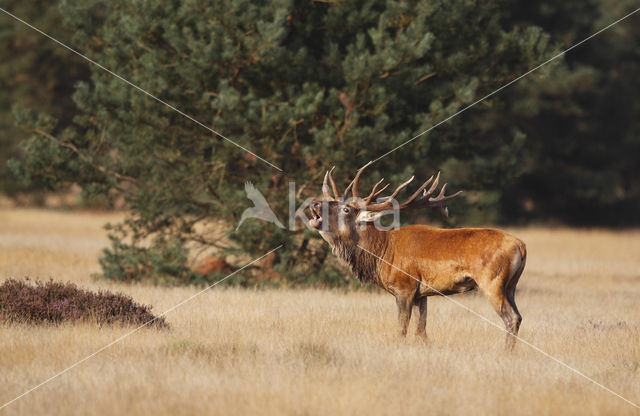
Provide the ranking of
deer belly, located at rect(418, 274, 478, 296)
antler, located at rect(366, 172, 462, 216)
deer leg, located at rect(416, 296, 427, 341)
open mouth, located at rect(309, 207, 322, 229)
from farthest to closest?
antler, located at rect(366, 172, 462, 216) < open mouth, located at rect(309, 207, 322, 229) < deer leg, located at rect(416, 296, 427, 341) < deer belly, located at rect(418, 274, 478, 296)

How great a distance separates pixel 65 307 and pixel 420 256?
4.35 meters

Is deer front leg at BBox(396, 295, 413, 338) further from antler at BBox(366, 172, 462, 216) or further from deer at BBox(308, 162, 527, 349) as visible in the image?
antler at BBox(366, 172, 462, 216)

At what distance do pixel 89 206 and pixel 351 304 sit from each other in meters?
26.7

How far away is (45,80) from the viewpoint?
33375mm

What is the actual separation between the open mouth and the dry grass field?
4.23 feet

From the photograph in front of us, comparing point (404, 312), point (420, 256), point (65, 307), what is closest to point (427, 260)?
point (420, 256)

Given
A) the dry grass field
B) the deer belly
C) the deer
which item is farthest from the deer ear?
the dry grass field

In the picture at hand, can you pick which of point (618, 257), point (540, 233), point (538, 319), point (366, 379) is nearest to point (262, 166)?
point (538, 319)

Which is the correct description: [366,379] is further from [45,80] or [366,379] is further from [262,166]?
[45,80]

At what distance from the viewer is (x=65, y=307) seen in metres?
9.72

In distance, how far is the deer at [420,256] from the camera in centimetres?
861

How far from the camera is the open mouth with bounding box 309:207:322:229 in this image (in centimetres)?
936

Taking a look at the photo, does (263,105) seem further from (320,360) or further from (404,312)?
(320,360)

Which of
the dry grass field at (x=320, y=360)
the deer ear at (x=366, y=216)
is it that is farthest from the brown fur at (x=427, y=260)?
the dry grass field at (x=320, y=360)
